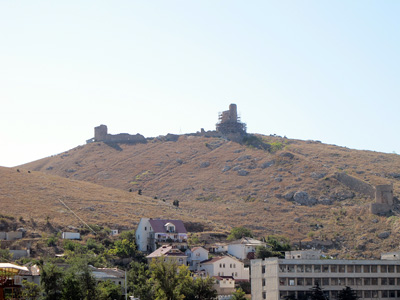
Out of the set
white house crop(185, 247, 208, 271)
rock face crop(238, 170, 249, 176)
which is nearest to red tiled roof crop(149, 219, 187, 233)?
white house crop(185, 247, 208, 271)

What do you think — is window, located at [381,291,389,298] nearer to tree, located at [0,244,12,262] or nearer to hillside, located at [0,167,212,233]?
hillside, located at [0,167,212,233]

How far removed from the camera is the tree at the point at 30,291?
209 ft

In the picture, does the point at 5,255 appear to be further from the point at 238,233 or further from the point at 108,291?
the point at 238,233

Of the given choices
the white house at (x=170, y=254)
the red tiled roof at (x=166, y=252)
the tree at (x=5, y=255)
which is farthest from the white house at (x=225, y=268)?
the tree at (x=5, y=255)

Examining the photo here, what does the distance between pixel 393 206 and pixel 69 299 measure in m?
71.0

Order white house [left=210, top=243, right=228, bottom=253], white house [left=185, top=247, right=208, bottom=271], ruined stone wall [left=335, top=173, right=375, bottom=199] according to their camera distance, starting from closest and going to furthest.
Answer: white house [left=185, top=247, right=208, bottom=271], white house [left=210, top=243, right=228, bottom=253], ruined stone wall [left=335, top=173, right=375, bottom=199]

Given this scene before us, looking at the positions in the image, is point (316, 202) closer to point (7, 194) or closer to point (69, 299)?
point (7, 194)

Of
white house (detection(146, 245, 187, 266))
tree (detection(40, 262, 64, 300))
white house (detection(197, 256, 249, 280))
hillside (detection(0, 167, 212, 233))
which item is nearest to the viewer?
tree (detection(40, 262, 64, 300))

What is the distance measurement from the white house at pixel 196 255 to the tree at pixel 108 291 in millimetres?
20637

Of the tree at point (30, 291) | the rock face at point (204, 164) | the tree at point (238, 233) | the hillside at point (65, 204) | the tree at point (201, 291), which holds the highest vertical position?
the rock face at point (204, 164)

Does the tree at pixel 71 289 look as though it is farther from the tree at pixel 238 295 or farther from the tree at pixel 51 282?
the tree at pixel 238 295

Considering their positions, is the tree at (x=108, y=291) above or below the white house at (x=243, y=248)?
below

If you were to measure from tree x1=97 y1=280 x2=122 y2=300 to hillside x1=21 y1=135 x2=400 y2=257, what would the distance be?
4360 centimetres

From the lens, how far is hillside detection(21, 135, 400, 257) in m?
116
